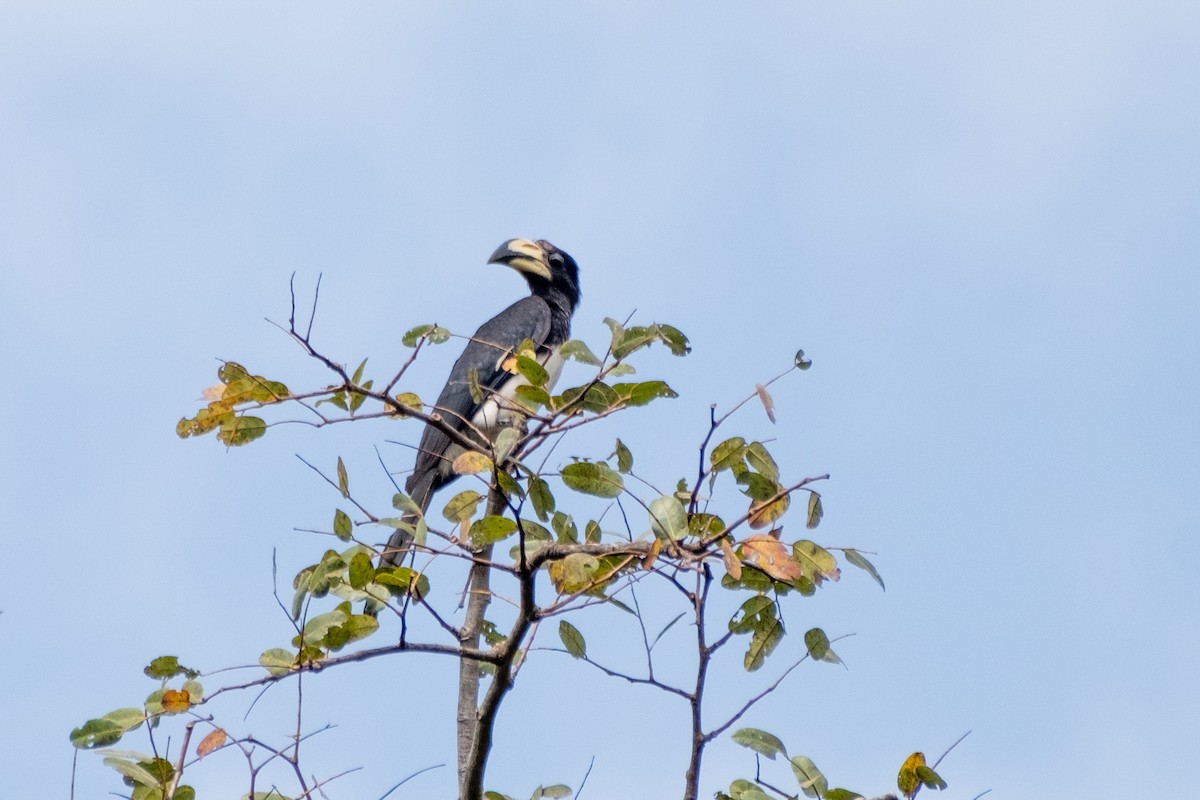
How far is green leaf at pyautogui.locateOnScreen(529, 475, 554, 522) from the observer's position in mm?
2576

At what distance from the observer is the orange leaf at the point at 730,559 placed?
7.00 feet

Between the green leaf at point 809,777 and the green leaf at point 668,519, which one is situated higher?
the green leaf at point 668,519

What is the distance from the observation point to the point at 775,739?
95.9 inches

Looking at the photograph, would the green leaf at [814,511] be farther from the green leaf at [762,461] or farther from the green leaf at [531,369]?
the green leaf at [531,369]

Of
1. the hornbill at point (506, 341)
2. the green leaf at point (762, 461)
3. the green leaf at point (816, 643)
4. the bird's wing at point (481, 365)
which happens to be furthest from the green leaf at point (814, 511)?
the bird's wing at point (481, 365)

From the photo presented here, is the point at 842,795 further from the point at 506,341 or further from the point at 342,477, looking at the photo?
the point at 506,341

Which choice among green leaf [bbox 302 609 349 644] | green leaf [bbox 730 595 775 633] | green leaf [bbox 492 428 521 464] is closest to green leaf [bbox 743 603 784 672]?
green leaf [bbox 730 595 775 633]

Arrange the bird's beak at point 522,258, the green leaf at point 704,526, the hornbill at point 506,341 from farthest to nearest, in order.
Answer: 1. the bird's beak at point 522,258
2. the hornbill at point 506,341
3. the green leaf at point 704,526

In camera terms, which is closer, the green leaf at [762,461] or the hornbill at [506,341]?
the green leaf at [762,461]

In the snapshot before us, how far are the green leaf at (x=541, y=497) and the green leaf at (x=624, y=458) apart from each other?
0.73 ft

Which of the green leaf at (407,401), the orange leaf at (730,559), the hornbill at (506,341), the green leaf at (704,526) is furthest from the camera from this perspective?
the hornbill at (506,341)

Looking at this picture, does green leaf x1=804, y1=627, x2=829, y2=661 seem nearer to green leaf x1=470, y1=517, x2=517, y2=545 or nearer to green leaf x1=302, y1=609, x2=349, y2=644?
green leaf x1=470, y1=517, x2=517, y2=545

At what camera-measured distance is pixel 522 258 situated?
22.7 feet

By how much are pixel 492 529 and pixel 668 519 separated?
344 millimetres
